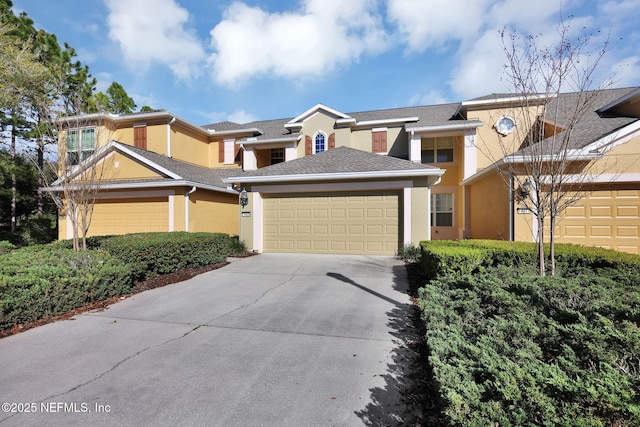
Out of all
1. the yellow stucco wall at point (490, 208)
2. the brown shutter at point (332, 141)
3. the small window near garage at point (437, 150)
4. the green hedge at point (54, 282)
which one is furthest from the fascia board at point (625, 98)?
the green hedge at point (54, 282)

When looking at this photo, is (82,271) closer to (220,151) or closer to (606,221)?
(220,151)

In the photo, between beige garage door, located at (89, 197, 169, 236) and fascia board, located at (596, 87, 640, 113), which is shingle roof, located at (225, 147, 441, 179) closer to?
beige garage door, located at (89, 197, 169, 236)

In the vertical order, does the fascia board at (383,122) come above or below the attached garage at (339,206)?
above

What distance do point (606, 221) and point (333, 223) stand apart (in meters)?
8.74

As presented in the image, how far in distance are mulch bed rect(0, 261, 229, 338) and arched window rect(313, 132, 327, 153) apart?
932 cm

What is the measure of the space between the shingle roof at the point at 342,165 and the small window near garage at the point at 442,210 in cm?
566

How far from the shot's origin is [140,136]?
16.2 metres

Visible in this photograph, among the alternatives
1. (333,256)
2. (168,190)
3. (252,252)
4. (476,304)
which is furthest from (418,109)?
(476,304)

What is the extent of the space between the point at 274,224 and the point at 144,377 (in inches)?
340

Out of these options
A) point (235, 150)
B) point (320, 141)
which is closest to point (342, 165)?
point (320, 141)

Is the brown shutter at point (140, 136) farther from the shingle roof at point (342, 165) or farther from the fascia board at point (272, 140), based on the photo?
the shingle roof at point (342, 165)

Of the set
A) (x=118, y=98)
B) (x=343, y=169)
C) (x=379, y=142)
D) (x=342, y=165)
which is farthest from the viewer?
(x=118, y=98)

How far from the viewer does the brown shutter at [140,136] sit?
52.8ft

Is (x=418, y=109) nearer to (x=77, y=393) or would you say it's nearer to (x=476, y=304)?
(x=476, y=304)
